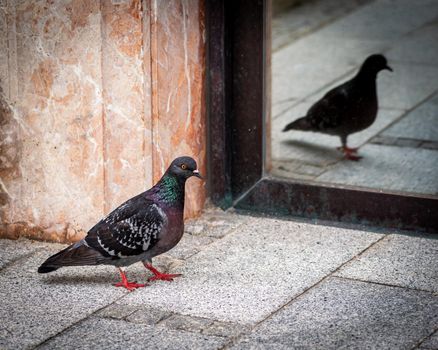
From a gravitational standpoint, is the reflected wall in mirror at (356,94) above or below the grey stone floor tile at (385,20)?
below

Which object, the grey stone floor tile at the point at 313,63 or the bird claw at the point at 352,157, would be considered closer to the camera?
the bird claw at the point at 352,157

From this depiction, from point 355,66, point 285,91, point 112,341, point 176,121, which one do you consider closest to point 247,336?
point 112,341

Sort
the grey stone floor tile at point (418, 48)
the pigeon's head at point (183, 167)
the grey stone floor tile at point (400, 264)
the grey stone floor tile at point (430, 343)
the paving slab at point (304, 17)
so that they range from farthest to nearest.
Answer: the paving slab at point (304, 17) → the grey stone floor tile at point (418, 48) → the grey stone floor tile at point (400, 264) → the pigeon's head at point (183, 167) → the grey stone floor tile at point (430, 343)

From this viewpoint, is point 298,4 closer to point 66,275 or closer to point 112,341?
point 66,275

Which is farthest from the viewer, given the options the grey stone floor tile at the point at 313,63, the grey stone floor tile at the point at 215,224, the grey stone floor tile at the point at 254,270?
the grey stone floor tile at the point at 313,63

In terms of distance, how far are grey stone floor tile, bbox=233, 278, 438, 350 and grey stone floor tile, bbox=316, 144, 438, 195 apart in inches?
68.1

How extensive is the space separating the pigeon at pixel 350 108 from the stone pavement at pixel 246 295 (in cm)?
159

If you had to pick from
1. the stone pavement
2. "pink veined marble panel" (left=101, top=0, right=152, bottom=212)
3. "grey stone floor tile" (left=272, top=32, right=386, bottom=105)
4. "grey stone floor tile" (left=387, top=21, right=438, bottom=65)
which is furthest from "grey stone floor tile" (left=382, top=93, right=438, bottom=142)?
"pink veined marble panel" (left=101, top=0, right=152, bottom=212)

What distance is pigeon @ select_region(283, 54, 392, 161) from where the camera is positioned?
26.7 feet

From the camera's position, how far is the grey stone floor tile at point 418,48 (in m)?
10.5

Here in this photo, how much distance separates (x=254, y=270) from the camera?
6.00m

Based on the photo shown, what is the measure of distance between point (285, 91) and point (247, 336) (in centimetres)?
495

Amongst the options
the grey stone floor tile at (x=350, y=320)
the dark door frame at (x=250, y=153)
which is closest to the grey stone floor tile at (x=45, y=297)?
the grey stone floor tile at (x=350, y=320)

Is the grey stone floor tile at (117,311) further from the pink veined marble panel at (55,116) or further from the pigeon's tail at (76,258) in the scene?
the pink veined marble panel at (55,116)
